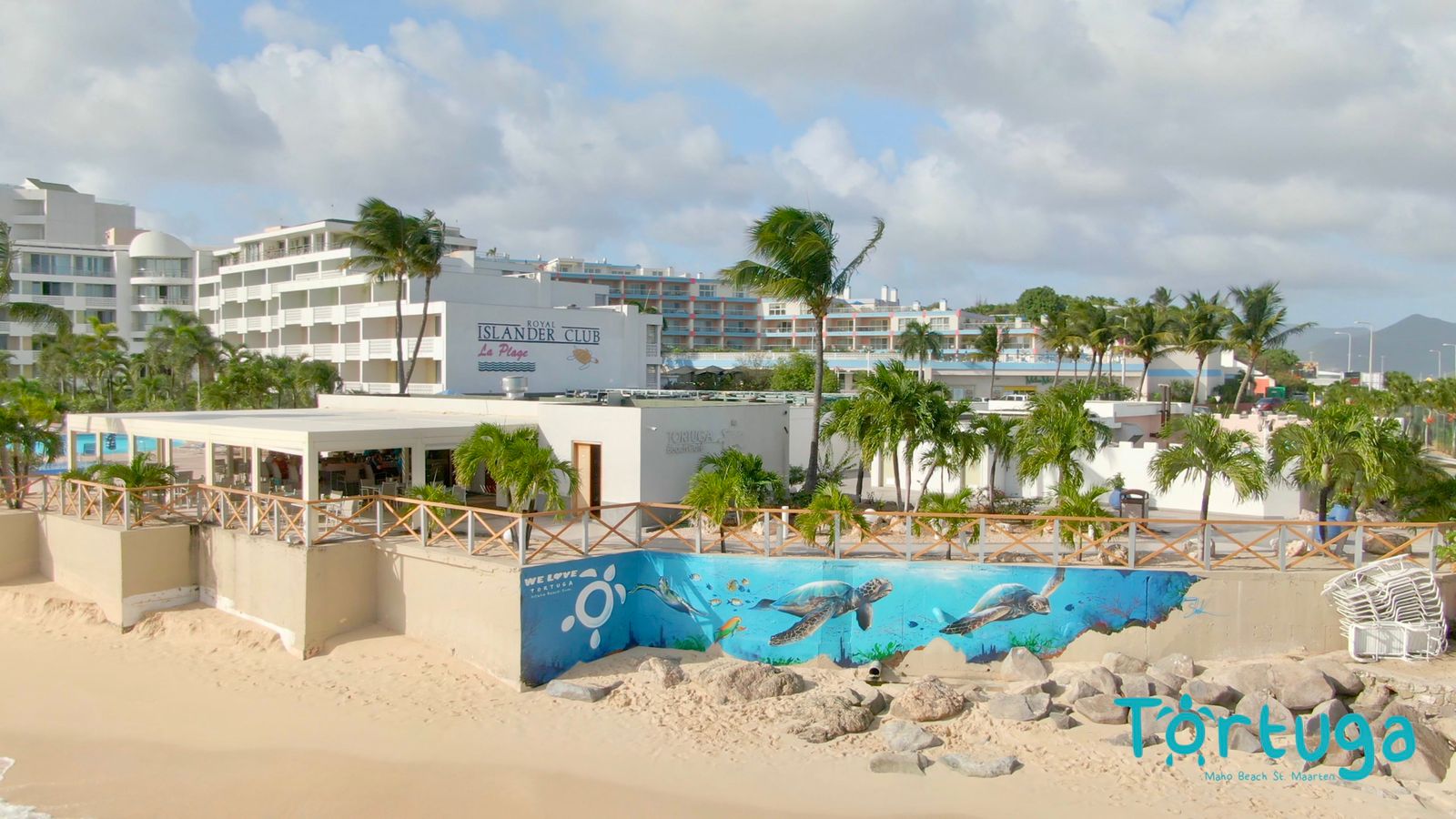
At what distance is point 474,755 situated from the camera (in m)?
14.3

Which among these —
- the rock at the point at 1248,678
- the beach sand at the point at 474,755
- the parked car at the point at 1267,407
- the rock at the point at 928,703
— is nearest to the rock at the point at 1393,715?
the beach sand at the point at 474,755

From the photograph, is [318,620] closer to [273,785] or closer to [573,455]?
[273,785]

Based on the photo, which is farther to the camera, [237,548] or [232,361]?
[232,361]

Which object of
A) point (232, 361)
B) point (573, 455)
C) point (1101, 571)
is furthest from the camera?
point (232, 361)

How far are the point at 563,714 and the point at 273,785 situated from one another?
4.17 m

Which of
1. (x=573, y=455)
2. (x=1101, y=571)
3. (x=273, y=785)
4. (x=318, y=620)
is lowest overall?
(x=273, y=785)

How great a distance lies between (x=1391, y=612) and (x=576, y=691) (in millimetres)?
13660

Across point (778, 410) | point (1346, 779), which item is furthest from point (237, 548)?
point (1346, 779)

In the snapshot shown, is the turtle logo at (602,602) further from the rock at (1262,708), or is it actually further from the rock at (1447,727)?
the rock at (1447,727)

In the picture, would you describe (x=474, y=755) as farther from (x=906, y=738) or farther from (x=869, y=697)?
(x=906, y=738)

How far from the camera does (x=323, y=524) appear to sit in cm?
1852

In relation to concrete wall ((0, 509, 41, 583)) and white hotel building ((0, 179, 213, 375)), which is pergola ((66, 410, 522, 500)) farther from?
white hotel building ((0, 179, 213, 375))

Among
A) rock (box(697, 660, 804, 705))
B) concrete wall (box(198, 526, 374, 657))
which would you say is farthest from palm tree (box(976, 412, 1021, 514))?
concrete wall (box(198, 526, 374, 657))

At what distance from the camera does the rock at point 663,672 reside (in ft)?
53.5
